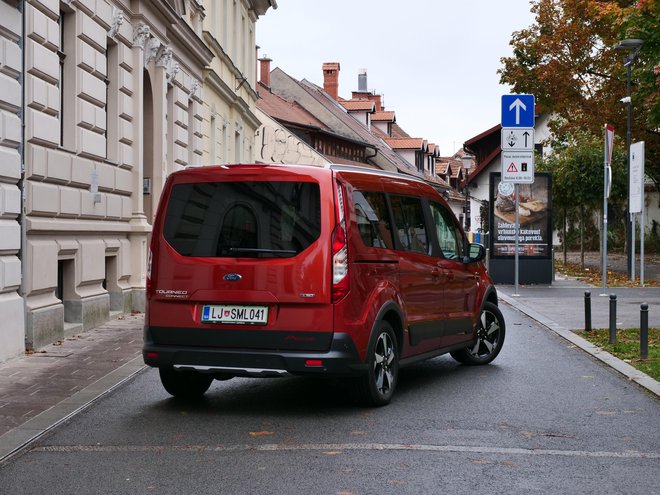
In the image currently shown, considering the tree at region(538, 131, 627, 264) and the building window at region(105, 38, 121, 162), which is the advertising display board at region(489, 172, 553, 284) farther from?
the building window at region(105, 38, 121, 162)

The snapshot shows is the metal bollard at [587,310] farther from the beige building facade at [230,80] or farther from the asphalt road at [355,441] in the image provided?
the beige building facade at [230,80]

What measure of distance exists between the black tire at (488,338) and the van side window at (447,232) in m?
1.00

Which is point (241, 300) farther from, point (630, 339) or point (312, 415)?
point (630, 339)

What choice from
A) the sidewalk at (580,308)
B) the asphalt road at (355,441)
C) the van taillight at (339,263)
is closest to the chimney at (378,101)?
the sidewalk at (580,308)

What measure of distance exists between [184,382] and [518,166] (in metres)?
13.5

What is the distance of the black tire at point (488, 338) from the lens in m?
→ 10.7

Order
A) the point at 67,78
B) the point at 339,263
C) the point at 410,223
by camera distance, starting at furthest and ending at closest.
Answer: the point at 67,78 → the point at 410,223 → the point at 339,263

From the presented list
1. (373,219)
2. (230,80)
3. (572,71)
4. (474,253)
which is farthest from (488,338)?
(572,71)

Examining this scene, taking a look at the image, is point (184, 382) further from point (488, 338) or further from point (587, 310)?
point (587, 310)

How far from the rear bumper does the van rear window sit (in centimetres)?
71

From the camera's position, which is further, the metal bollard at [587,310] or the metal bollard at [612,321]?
the metal bollard at [587,310]

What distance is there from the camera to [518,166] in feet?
67.8

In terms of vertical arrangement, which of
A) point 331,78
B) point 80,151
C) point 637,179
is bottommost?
point 80,151

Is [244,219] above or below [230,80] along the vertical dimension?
below
